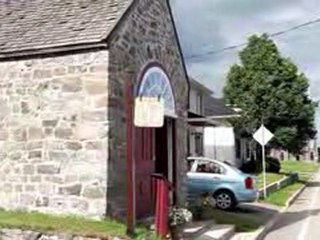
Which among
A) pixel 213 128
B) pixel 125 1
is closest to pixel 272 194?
pixel 213 128

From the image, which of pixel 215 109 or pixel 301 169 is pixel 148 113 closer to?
pixel 215 109

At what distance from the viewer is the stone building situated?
1252 centimetres

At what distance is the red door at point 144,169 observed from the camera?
1386 centimetres

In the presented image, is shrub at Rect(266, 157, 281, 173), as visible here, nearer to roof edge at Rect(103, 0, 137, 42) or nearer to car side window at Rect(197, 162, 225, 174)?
car side window at Rect(197, 162, 225, 174)

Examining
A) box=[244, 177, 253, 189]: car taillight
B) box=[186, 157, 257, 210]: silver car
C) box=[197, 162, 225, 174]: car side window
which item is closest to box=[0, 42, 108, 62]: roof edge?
box=[186, 157, 257, 210]: silver car

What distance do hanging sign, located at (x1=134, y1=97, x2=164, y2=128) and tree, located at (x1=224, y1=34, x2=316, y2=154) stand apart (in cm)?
3298

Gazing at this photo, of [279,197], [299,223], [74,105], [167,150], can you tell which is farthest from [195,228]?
[279,197]

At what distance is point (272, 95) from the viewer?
149 ft

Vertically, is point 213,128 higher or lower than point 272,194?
higher

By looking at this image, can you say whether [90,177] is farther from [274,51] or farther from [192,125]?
[274,51]

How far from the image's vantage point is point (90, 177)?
12422 millimetres

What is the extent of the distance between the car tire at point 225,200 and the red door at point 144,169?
658cm

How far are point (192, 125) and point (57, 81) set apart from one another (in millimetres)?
20291

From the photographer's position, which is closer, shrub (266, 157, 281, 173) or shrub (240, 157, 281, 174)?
shrub (240, 157, 281, 174)
